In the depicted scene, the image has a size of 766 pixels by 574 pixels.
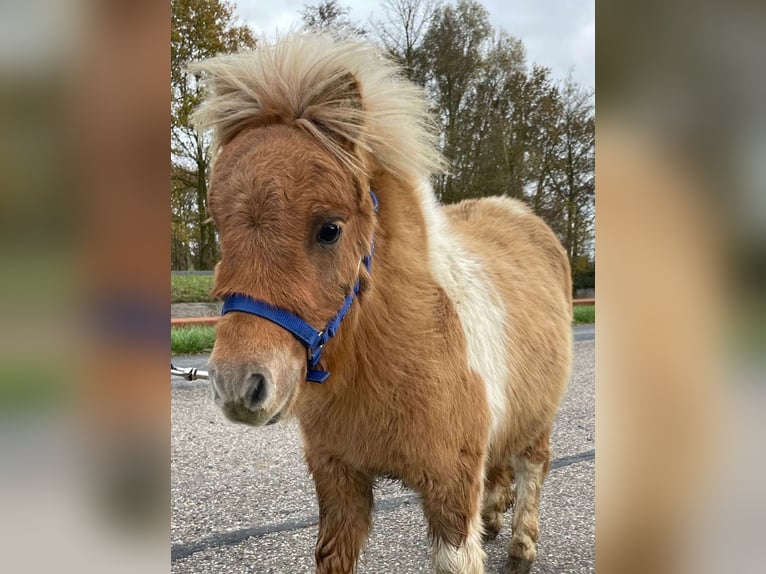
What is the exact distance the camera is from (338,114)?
5.71 ft

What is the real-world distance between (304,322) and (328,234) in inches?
10.9

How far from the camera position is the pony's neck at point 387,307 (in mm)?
1861

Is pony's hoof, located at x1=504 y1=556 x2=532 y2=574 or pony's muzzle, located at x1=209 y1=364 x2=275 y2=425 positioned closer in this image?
pony's muzzle, located at x1=209 y1=364 x2=275 y2=425

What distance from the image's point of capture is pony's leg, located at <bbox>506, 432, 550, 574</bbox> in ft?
10.1

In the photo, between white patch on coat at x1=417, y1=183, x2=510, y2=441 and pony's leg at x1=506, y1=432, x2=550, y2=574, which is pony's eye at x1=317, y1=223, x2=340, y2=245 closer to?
white patch on coat at x1=417, y1=183, x2=510, y2=441

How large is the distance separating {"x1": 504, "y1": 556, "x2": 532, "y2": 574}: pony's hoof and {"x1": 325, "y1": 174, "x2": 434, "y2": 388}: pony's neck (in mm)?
1856

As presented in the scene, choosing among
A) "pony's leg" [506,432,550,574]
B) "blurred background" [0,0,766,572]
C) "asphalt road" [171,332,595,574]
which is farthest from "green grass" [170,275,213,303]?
"blurred background" [0,0,766,572]

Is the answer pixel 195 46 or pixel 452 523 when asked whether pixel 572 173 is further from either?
pixel 452 523

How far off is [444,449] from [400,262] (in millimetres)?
698

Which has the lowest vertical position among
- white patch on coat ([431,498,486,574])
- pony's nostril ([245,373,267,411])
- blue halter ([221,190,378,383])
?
white patch on coat ([431,498,486,574])
